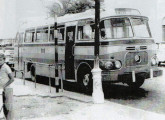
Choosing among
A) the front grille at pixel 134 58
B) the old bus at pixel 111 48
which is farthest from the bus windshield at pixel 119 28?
the front grille at pixel 134 58

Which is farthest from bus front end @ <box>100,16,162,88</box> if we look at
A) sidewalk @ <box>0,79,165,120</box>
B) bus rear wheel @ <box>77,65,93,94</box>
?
sidewalk @ <box>0,79,165,120</box>

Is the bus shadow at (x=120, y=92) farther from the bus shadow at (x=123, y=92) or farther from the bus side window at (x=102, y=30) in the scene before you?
the bus side window at (x=102, y=30)

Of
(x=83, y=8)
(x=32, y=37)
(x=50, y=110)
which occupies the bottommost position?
(x=50, y=110)

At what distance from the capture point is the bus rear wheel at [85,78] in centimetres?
1235

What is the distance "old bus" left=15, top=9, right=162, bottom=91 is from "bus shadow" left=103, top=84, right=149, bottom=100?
17.1 inches

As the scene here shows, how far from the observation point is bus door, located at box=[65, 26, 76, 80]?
13.6 metres

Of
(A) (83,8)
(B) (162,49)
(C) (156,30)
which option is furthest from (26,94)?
(A) (83,8)

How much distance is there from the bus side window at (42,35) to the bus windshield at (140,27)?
16.3 ft

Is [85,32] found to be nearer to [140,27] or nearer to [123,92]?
[140,27]

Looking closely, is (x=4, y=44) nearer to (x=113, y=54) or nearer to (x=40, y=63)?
(x=40, y=63)

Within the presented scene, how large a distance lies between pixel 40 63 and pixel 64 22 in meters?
2.92

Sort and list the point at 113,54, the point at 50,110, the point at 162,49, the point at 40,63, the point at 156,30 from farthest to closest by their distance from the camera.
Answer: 1. the point at 156,30
2. the point at 162,49
3. the point at 40,63
4. the point at 113,54
5. the point at 50,110

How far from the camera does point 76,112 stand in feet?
29.0

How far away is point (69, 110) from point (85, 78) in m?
3.55
